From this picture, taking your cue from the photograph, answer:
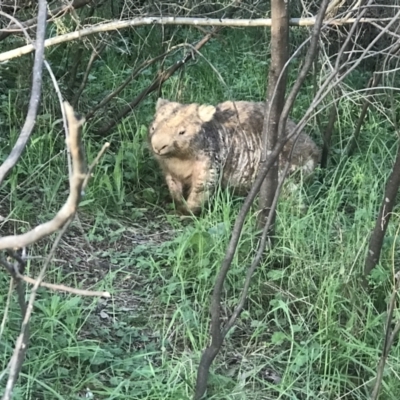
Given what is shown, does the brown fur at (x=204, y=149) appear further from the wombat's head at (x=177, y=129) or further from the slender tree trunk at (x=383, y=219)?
the slender tree trunk at (x=383, y=219)

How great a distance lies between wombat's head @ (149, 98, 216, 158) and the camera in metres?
4.26

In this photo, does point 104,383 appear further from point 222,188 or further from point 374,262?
point 222,188

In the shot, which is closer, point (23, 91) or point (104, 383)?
point (104, 383)

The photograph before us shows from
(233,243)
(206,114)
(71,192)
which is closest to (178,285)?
(233,243)

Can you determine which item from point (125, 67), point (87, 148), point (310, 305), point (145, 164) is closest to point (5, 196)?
point (87, 148)

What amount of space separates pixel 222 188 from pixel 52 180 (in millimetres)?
1081

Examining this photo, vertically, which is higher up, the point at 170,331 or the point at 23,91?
the point at 23,91

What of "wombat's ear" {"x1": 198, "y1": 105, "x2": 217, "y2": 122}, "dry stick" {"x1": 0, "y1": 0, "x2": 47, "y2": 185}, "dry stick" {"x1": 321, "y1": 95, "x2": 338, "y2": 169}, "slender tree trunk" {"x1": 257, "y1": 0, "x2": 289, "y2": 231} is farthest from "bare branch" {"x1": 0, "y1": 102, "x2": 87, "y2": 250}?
"dry stick" {"x1": 321, "y1": 95, "x2": 338, "y2": 169}

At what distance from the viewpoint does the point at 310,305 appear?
3293 millimetres

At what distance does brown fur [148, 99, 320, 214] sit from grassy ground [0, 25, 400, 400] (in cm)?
15

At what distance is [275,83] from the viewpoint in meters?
3.31

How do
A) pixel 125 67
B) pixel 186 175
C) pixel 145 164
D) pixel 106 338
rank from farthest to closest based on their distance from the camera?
pixel 125 67 < pixel 145 164 < pixel 186 175 < pixel 106 338

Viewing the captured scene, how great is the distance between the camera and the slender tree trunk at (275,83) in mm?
3150

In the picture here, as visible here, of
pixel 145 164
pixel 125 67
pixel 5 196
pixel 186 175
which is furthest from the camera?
pixel 125 67
